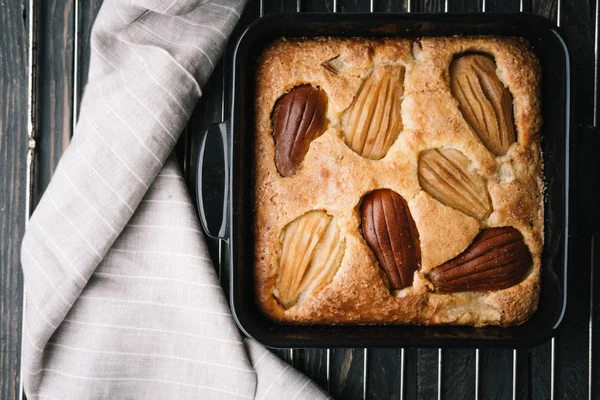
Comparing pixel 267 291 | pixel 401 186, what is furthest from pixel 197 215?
pixel 401 186

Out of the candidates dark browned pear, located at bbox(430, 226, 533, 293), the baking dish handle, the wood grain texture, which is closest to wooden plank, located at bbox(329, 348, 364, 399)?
dark browned pear, located at bbox(430, 226, 533, 293)

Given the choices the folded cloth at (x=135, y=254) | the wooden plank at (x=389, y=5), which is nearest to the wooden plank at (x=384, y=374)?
the folded cloth at (x=135, y=254)

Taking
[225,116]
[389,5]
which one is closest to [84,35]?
[225,116]

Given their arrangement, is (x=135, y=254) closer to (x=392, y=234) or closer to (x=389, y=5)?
(x=392, y=234)

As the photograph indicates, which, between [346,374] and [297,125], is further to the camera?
[346,374]

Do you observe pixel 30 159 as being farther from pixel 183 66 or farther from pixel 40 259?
pixel 183 66

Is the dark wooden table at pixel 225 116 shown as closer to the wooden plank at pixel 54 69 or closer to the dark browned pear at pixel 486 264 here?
the wooden plank at pixel 54 69

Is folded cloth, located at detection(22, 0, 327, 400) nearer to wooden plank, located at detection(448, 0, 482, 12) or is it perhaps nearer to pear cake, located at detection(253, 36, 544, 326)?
pear cake, located at detection(253, 36, 544, 326)
